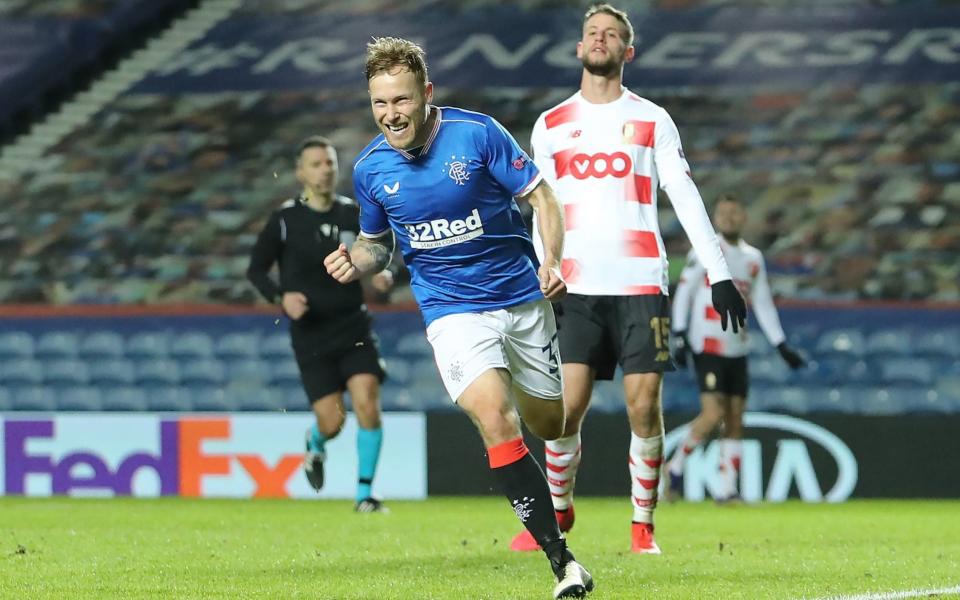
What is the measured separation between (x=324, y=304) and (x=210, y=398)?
3.59 m

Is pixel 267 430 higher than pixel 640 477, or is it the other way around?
pixel 640 477

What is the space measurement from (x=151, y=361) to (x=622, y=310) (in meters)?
6.80

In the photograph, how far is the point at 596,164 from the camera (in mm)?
6535

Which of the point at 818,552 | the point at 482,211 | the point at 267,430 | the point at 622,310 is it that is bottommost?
the point at 267,430

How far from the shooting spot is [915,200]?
13.9 m

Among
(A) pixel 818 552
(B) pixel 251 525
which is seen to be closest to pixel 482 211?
(A) pixel 818 552

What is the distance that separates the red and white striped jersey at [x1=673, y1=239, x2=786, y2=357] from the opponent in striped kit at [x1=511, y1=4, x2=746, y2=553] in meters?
3.93

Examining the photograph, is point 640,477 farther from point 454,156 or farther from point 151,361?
point 151,361

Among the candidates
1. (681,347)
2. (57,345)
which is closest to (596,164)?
(681,347)

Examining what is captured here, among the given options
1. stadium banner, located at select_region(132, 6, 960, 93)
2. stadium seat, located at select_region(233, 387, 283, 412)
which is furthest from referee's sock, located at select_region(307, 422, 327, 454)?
stadium banner, located at select_region(132, 6, 960, 93)

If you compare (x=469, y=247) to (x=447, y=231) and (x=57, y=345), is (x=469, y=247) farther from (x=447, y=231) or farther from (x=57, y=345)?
(x=57, y=345)

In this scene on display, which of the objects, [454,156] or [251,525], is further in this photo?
[251,525]

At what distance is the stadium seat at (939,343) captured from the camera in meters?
11.8

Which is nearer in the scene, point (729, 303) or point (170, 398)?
point (729, 303)
